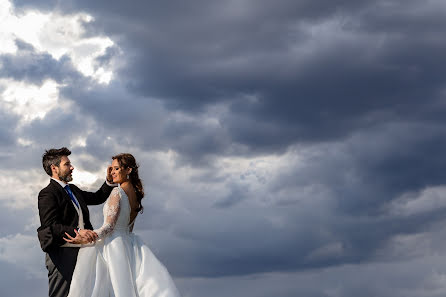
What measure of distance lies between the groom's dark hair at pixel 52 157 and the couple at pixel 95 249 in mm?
19

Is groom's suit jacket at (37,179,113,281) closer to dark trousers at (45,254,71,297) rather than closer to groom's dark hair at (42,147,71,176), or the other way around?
dark trousers at (45,254,71,297)

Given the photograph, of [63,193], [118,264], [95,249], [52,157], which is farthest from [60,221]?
[118,264]

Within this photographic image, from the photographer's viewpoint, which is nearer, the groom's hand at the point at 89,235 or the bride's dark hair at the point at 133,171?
the groom's hand at the point at 89,235

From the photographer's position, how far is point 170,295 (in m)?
11.5

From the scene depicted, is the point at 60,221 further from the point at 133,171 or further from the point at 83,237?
the point at 133,171

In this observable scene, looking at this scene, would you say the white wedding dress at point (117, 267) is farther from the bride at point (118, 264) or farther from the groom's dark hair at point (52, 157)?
the groom's dark hair at point (52, 157)

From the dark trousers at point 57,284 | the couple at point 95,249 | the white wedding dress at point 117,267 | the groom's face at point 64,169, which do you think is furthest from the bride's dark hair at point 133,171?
the dark trousers at point 57,284

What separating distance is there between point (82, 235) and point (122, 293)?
1.29 meters

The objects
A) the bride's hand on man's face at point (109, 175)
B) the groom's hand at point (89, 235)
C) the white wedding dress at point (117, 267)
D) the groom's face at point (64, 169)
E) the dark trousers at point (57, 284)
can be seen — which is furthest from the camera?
the bride's hand on man's face at point (109, 175)

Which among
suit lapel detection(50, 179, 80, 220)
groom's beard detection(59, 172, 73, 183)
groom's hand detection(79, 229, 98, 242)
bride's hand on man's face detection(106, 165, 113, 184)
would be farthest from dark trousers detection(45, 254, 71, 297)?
bride's hand on man's face detection(106, 165, 113, 184)

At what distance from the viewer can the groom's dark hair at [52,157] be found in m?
12.1

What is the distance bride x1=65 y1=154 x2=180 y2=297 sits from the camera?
11.5 metres

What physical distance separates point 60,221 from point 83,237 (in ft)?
2.36

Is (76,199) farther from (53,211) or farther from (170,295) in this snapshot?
(170,295)
